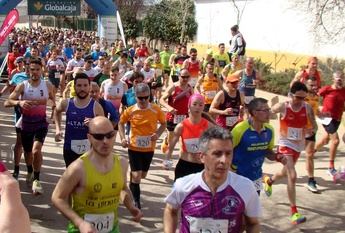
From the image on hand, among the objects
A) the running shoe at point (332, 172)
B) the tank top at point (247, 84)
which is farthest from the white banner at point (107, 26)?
the running shoe at point (332, 172)

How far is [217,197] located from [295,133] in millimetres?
4028

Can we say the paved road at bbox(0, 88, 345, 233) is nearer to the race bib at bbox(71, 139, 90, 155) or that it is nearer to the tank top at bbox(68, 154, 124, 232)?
the race bib at bbox(71, 139, 90, 155)


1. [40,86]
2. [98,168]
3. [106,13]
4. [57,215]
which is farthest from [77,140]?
[106,13]

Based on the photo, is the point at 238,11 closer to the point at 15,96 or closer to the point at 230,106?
the point at 230,106

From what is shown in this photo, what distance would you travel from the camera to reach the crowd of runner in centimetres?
341

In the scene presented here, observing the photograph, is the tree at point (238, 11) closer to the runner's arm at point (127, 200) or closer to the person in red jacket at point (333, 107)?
the person in red jacket at point (333, 107)

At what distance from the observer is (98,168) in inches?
160

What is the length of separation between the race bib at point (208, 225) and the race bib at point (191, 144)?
279 cm

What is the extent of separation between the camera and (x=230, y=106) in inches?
315

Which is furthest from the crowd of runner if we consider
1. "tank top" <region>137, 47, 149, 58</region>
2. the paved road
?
"tank top" <region>137, 47, 149, 58</region>

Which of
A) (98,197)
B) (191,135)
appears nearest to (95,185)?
(98,197)

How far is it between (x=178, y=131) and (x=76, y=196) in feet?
7.99

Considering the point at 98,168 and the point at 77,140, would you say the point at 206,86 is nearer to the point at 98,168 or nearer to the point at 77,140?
the point at 77,140

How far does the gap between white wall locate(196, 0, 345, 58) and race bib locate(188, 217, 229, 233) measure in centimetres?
1998
